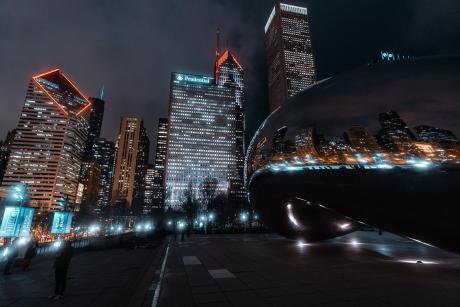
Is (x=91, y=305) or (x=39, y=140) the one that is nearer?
(x=91, y=305)

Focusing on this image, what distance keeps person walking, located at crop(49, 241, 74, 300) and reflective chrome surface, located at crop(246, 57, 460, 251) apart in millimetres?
5799

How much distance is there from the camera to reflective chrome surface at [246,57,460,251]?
522cm

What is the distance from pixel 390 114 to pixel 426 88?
0.95 metres

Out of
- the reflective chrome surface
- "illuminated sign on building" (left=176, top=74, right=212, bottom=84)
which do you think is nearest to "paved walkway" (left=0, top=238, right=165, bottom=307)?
the reflective chrome surface

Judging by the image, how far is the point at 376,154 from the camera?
5.54 m

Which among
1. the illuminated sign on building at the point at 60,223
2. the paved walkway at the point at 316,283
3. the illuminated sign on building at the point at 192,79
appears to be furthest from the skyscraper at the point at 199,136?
the paved walkway at the point at 316,283

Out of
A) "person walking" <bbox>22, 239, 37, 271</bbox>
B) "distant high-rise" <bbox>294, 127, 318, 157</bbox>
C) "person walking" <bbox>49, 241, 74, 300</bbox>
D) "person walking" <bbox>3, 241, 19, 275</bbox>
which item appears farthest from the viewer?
"person walking" <bbox>22, 239, 37, 271</bbox>

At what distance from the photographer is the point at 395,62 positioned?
22.6ft

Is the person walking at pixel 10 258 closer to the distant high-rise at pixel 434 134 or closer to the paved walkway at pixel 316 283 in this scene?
the paved walkway at pixel 316 283

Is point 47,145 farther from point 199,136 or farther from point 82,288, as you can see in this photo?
point 82,288

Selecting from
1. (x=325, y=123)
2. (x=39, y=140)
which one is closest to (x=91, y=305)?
(x=325, y=123)

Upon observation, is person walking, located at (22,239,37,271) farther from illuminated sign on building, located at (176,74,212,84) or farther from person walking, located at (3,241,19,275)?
illuminated sign on building, located at (176,74,212,84)

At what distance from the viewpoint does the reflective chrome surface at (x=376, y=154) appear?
5223 mm

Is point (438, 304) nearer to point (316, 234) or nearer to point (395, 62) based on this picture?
point (395, 62)
